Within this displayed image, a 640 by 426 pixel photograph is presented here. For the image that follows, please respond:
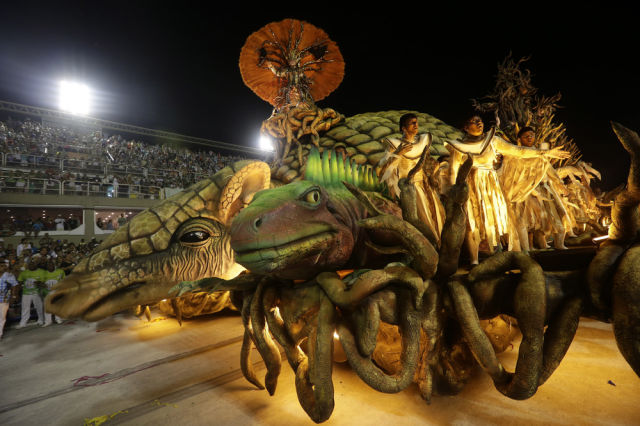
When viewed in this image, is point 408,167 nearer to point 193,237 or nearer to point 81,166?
point 193,237

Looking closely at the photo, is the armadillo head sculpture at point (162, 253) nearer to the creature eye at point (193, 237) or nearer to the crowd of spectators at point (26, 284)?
the creature eye at point (193, 237)

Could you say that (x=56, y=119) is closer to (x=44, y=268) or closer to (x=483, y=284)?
(x=44, y=268)

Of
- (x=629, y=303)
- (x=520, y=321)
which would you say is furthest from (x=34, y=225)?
(x=629, y=303)

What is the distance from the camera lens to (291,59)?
590 centimetres

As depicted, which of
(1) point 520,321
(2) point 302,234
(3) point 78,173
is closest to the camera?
(1) point 520,321

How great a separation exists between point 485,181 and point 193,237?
3194mm

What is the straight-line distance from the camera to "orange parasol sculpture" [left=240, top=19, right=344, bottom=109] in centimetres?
574

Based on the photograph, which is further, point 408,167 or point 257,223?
point 408,167

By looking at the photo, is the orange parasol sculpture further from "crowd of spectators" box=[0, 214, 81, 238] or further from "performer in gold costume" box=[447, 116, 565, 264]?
"crowd of spectators" box=[0, 214, 81, 238]

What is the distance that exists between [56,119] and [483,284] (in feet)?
99.3

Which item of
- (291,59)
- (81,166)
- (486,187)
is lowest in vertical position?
(486,187)

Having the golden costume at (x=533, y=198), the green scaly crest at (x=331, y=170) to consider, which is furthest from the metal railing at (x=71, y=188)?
the golden costume at (x=533, y=198)

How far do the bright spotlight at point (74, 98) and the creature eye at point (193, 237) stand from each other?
24.4 m

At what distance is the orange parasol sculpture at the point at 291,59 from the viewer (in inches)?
226
